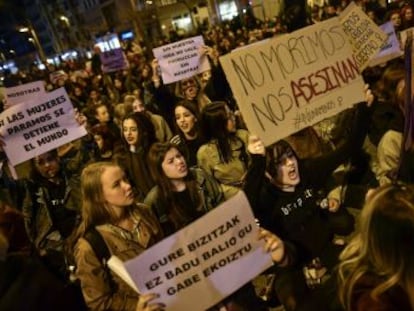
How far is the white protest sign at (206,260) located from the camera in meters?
2.32

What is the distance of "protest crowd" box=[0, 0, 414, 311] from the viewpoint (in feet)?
6.87

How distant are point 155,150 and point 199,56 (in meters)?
3.34

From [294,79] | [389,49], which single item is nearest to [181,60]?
[389,49]

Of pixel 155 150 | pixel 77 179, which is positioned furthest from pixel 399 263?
pixel 77 179

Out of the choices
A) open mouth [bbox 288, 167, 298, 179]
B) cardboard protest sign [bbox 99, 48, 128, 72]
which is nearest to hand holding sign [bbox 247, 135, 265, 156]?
open mouth [bbox 288, 167, 298, 179]

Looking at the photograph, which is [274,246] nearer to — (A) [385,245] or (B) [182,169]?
(A) [385,245]

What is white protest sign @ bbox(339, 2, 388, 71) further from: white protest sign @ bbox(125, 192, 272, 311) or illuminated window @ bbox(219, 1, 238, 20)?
illuminated window @ bbox(219, 1, 238, 20)

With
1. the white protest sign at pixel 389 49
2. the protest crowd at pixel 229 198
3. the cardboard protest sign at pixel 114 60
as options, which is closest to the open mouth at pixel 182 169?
the protest crowd at pixel 229 198

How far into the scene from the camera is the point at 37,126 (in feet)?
15.0

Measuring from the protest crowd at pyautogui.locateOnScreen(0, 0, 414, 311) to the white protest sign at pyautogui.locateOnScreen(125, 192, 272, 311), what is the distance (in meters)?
0.09

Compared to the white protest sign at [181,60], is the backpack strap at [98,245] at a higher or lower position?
lower

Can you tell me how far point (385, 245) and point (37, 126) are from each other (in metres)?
3.52

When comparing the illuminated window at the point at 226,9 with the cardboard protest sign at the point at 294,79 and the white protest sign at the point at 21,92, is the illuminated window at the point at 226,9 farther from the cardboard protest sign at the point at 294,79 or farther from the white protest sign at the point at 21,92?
the cardboard protest sign at the point at 294,79

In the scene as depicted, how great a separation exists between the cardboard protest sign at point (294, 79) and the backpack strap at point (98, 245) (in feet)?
3.57
